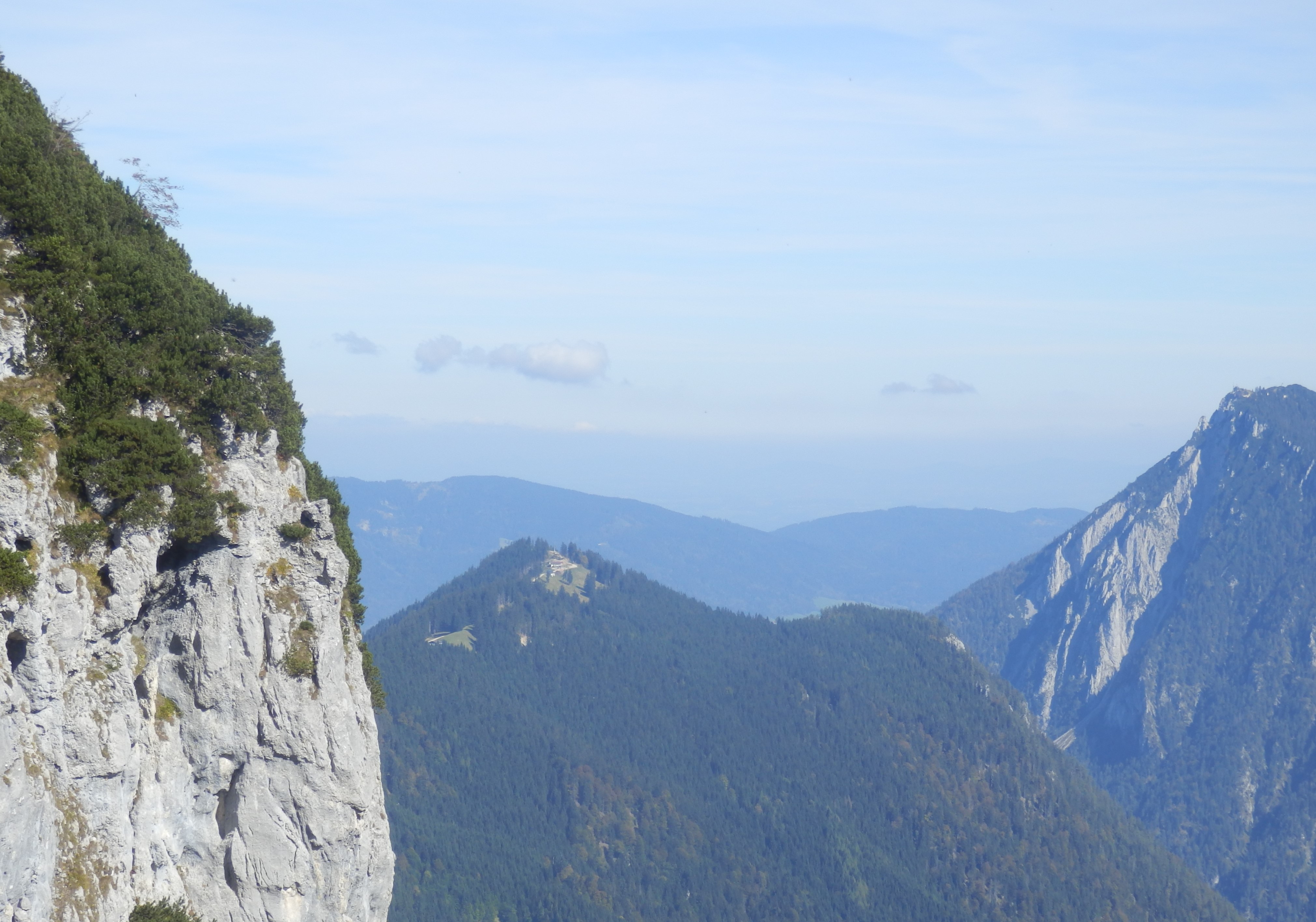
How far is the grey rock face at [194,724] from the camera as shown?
34125mm

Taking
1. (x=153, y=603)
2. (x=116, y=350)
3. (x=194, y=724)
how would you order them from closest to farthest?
(x=116, y=350)
(x=153, y=603)
(x=194, y=724)

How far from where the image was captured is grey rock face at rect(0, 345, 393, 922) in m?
34.1

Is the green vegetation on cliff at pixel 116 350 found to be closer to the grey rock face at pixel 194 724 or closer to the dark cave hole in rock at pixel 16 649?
the grey rock face at pixel 194 724

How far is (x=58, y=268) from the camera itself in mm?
40594

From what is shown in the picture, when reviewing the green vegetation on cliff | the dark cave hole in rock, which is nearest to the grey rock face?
the dark cave hole in rock

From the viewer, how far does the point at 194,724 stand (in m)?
43.4

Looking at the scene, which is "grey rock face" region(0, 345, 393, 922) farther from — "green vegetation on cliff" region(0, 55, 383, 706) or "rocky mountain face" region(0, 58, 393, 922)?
"green vegetation on cliff" region(0, 55, 383, 706)

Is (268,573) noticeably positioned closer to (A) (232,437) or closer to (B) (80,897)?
(A) (232,437)

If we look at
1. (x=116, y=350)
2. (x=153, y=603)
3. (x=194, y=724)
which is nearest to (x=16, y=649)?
(x=153, y=603)

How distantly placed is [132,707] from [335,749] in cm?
1016

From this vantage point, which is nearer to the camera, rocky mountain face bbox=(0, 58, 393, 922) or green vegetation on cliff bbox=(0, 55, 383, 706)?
rocky mountain face bbox=(0, 58, 393, 922)

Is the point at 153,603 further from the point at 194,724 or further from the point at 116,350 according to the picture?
the point at 116,350

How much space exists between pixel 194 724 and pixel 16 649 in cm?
1089

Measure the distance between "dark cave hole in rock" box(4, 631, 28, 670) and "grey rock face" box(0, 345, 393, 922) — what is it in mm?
44
